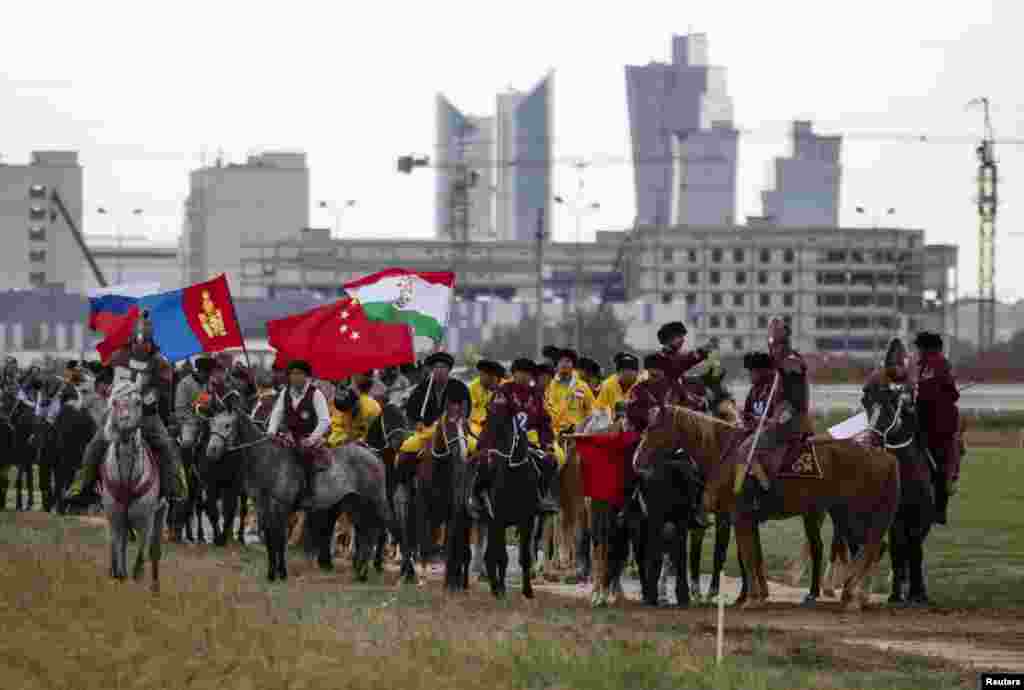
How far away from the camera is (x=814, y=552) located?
2539 centimetres

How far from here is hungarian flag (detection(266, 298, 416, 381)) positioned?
30719 millimetres

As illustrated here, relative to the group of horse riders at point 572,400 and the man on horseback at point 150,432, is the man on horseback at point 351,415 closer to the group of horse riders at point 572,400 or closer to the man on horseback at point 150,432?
the group of horse riders at point 572,400

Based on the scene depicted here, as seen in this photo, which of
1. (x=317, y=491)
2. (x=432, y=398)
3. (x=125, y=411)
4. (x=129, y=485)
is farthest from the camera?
(x=317, y=491)

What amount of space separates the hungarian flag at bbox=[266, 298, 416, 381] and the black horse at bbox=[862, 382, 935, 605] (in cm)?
715

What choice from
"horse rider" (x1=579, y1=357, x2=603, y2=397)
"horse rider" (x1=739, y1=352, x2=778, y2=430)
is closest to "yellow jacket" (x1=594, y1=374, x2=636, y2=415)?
"horse rider" (x1=579, y1=357, x2=603, y2=397)

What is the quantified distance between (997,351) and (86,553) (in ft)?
383

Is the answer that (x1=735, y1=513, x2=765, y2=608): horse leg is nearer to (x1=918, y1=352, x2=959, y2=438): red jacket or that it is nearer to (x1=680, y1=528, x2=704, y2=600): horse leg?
(x1=680, y1=528, x2=704, y2=600): horse leg

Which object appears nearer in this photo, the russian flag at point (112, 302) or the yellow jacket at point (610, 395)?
the yellow jacket at point (610, 395)

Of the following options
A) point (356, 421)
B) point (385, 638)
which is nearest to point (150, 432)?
point (356, 421)

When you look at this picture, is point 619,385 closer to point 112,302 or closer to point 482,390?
point 482,390

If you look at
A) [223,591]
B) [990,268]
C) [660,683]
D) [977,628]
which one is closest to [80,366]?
[223,591]

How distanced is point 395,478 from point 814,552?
5268 mm

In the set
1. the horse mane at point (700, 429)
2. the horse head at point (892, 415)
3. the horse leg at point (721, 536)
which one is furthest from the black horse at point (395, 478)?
the horse head at point (892, 415)

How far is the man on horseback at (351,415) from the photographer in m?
29.4
